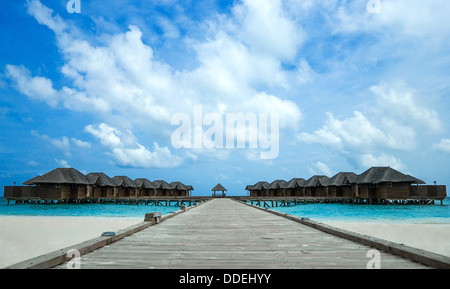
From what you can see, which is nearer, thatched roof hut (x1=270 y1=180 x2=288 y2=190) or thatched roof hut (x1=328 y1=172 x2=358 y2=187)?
thatched roof hut (x1=328 y1=172 x2=358 y2=187)

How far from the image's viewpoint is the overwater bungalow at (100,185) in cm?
4847

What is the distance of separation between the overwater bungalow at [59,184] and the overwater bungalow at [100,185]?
3103 mm

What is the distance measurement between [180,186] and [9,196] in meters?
35.3

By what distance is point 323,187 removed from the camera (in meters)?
55.7

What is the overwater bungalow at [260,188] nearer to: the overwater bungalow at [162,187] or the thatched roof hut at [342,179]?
the thatched roof hut at [342,179]

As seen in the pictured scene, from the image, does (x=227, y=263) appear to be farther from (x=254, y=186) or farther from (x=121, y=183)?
(x=254, y=186)

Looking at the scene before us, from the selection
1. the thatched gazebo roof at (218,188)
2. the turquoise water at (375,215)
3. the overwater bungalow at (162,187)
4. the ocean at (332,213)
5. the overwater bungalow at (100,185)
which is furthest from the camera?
the thatched gazebo roof at (218,188)

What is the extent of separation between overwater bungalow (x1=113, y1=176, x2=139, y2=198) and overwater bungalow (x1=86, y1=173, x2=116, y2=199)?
1147 millimetres

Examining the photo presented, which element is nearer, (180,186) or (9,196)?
(9,196)

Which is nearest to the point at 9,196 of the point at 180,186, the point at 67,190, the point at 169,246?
the point at 67,190

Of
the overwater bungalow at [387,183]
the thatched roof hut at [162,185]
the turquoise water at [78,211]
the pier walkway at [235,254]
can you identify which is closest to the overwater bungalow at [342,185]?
the overwater bungalow at [387,183]

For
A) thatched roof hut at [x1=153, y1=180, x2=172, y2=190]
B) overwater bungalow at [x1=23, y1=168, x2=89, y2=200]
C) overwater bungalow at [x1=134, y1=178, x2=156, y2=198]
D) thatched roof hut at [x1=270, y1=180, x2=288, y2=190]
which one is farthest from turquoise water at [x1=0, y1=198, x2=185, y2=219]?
thatched roof hut at [x1=270, y1=180, x2=288, y2=190]

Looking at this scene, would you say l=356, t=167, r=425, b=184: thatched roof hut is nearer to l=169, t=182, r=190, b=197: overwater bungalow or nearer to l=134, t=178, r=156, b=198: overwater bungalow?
l=169, t=182, r=190, b=197: overwater bungalow

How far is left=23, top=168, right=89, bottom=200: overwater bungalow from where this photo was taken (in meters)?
40.7
